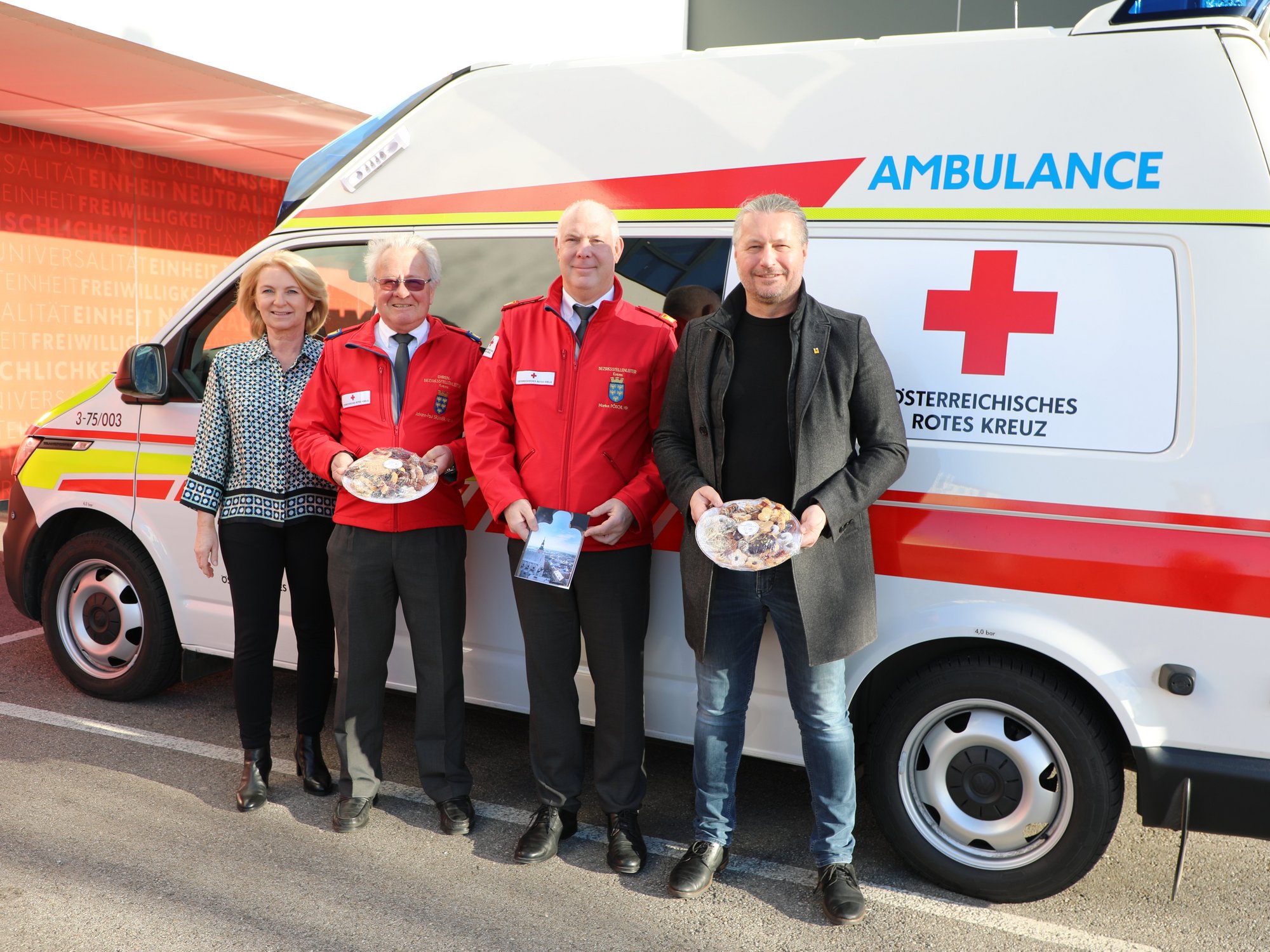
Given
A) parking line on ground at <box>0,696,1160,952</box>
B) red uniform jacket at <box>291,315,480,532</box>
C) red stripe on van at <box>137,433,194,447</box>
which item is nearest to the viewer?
parking line on ground at <box>0,696,1160,952</box>

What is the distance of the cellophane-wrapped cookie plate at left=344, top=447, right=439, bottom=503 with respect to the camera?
123 inches

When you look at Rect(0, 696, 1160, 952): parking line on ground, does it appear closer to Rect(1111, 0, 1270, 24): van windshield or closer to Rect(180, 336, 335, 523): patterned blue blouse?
Rect(180, 336, 335, 523): patterned blue blouse

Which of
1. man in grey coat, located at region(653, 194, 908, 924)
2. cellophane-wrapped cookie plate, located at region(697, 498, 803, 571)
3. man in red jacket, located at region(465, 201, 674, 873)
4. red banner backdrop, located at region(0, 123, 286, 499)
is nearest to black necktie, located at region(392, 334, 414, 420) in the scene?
man in red jacket, located at region(465, 201, 674, 873)

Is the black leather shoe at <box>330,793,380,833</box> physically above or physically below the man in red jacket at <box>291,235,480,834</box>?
below

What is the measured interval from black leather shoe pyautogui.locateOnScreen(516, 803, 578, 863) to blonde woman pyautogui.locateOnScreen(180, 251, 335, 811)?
39.3 inches

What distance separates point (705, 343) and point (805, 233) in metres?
0.40

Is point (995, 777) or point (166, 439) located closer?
point (995, 777)

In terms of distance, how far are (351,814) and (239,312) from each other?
6.03 ft

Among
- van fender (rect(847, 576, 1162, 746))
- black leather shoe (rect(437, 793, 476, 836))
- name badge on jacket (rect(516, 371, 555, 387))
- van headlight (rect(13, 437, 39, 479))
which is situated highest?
name badge on jacket (rect(516, 371, 555, 387))

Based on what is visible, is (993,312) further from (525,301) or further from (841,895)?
(841,895)

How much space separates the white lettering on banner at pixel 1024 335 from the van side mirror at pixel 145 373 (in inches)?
101

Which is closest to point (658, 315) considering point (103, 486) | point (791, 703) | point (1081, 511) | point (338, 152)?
point (791, 703)

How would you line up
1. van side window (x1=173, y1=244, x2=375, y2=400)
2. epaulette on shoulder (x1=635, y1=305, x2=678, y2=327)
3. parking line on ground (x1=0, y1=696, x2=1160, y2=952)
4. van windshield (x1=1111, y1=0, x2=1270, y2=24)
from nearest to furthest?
1. van windshield (x1=1111, y1=0, x2=1270, y2=24)
2. parking line on ground (x1=0, y1=696, x2=1160, y2=952)
3. epaulette on shoulder (x1=635, y1=305, x2=678, y2=327)
4. van side window (x1=173, y1=244, x2=375, y2=400)

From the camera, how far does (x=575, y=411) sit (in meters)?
3.10
